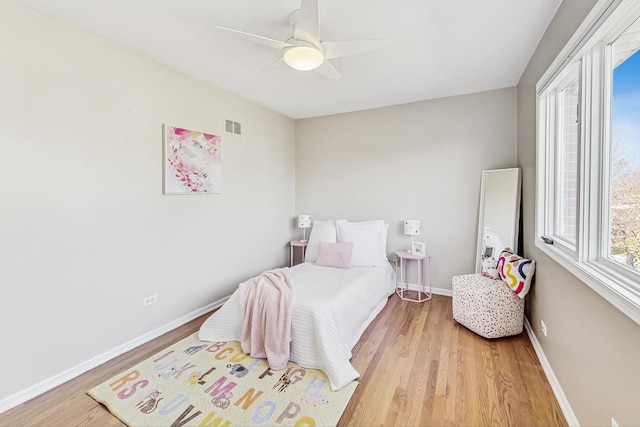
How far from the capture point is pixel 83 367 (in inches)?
86.6

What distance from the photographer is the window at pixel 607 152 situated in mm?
1237

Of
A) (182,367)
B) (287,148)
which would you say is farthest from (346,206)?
(182,367)

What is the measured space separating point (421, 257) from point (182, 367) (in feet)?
9.24

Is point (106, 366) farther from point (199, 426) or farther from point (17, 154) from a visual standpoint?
point (17, 154)

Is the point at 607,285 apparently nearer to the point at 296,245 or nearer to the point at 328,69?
the point at 328,69

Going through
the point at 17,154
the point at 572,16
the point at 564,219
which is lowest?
the point at 564,219

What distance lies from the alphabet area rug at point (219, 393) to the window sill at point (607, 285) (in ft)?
4.99

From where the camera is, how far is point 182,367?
7.20 feet

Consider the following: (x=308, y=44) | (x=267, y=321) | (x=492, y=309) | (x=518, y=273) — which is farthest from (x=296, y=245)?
(x=308, y=44)

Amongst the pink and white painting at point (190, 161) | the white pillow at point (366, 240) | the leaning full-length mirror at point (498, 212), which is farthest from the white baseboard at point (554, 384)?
the pink and white painting at point (190, 161)

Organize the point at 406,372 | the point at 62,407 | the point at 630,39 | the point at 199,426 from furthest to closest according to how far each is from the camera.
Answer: the point at 406,372 → the point at 62,407 → the point at 199,426 → the point at 630,39

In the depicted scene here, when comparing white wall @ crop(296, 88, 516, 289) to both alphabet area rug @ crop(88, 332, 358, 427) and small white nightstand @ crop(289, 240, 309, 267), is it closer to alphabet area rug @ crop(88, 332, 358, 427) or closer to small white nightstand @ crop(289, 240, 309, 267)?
small white nightstand @ crop(289, 240, 309, 267)

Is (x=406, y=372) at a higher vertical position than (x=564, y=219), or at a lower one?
lower

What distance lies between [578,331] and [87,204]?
3495 mm
